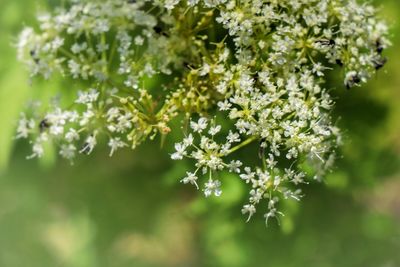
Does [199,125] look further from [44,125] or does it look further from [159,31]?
[44,125]

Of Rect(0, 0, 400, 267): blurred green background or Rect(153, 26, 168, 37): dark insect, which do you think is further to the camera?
A: Rect(0, 0, 400, 267): blurred green background

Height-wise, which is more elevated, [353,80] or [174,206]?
[353,80]

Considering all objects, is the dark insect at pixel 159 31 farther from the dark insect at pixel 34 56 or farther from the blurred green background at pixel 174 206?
the blurred green background at pixel 174 206

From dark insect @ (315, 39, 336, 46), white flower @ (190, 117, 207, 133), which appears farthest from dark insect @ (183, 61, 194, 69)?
dark insect @ (315, 39, 336, 46)

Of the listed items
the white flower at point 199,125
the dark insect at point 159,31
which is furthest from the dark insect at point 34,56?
the white flower at point 199,125

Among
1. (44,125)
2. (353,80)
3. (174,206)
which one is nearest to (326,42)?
(353,80)

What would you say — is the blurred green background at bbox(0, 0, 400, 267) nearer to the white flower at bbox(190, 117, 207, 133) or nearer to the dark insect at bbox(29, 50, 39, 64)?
the dark insect at bbox(29, 50, 39, 64)

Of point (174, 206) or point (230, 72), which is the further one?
point (174, 206)
